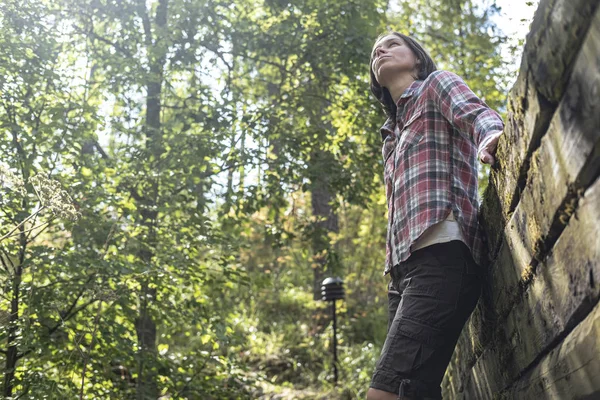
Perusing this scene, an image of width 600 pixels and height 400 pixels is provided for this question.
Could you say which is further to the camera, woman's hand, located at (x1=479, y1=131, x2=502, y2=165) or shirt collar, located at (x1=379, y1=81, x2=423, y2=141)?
shirt collar, located at (x1=379, y1=81, x2=423, y2=141)

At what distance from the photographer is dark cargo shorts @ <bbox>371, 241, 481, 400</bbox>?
1.79 m

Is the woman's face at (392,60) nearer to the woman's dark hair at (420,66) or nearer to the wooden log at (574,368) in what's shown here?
the woman's dark hair at (420,66)

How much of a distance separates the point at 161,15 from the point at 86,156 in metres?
2.23

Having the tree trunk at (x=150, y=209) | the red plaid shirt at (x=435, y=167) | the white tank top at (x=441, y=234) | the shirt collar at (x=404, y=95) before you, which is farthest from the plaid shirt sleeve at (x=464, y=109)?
the tree trunk at (x=150, y=209)

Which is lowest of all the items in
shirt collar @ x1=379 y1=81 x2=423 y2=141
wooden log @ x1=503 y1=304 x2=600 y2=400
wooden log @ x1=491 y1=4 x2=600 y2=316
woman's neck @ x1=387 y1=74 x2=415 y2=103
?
wooden log @ x1=503 y1=304 x2=600 y2=400

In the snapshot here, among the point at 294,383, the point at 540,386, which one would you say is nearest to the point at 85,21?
the point at 294,383

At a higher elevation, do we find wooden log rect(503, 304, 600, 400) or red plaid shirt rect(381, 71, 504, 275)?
red plaid shirt rect(381, 71, 504, 275)

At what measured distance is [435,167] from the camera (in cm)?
194

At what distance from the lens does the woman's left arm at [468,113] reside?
5.59 ft

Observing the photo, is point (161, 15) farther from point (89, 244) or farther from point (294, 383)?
point (294, 383)

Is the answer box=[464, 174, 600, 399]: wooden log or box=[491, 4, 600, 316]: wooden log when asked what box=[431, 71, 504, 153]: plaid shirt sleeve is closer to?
box=[491, 4, 600, 316]: wooden log

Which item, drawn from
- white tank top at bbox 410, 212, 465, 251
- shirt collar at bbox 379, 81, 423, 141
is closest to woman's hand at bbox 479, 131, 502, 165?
white tank top at bbox 410, 212, 465, 251

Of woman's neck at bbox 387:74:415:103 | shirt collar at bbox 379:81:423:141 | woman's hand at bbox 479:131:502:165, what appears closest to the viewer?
woman's hand at bbox 479:131:502:165

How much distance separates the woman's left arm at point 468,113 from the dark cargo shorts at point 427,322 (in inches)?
12.4
